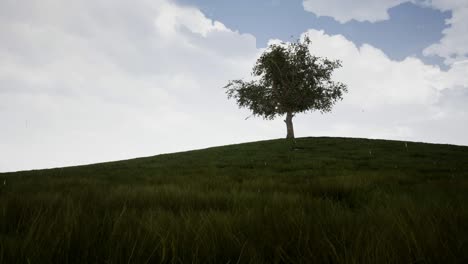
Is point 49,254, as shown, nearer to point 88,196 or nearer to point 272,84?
point 88,196

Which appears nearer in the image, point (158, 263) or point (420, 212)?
point (158, 263)

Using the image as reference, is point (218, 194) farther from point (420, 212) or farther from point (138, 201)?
point (420, 212)

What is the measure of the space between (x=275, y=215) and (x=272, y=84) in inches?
1270

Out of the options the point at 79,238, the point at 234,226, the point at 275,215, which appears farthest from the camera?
the point at 275,215

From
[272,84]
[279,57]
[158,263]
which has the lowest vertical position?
[158,263]

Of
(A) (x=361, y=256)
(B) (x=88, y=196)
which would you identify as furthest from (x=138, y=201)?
(A) (x=361, y=256)

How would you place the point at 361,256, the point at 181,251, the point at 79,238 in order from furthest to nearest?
1. the point at 79,238
2. the point at 181,251
3. the point at 361,256

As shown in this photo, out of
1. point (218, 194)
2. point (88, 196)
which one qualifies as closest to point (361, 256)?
point (218, 194)

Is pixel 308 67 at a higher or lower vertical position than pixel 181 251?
higher

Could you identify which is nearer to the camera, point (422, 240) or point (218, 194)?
point (422, 240)

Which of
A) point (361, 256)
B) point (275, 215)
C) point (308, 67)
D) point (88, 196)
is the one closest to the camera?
point (361, 256)

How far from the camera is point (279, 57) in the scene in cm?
3300

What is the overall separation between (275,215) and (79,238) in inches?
42.3

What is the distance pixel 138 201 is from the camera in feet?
8.95
